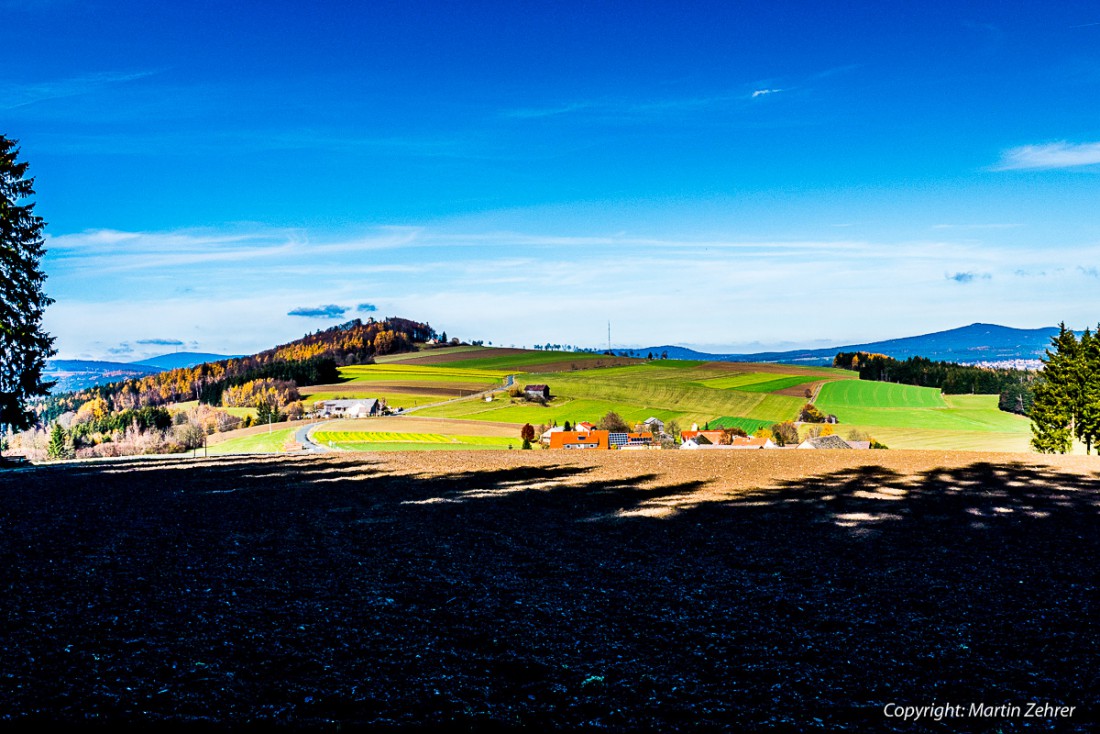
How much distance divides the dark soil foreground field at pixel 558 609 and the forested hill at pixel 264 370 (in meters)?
109

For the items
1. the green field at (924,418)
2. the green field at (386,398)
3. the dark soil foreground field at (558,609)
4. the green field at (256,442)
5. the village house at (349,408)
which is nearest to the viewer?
the dark soil foreground field at (558,609)

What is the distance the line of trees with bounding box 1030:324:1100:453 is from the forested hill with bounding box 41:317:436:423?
103m

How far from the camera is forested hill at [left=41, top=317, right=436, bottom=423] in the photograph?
120562 millimetres

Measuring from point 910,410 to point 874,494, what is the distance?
8117cm

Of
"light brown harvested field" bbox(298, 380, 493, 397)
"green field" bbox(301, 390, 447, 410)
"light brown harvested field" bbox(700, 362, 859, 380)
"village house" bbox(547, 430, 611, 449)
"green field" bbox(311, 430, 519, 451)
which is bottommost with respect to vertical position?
"green field" bbox(311, 430, 519, 451)

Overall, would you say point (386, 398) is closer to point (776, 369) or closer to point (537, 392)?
point (537, 392)

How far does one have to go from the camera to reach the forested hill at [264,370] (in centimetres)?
12056

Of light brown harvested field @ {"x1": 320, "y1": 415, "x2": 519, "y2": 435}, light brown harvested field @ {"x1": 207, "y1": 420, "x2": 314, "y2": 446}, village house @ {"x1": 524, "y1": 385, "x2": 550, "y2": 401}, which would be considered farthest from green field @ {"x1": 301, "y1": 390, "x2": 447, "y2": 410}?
light brown harvested field @ {"x1": 320, "y1": 415, "x2": 519, "y2": 435}

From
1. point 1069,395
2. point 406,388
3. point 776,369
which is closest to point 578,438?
point 1069,395

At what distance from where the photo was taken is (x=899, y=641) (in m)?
6.84

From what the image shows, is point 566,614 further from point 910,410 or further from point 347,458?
point 910,410

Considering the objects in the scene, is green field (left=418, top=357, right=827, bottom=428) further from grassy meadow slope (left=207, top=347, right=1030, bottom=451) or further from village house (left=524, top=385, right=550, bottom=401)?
village house (left=524, top=385, right=550, bottom=401)

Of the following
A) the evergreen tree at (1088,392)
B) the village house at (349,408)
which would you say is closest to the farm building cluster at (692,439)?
the evergreen tree at (1088,392)

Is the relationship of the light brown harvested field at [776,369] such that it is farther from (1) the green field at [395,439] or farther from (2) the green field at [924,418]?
(1) the green field at [395,439]
